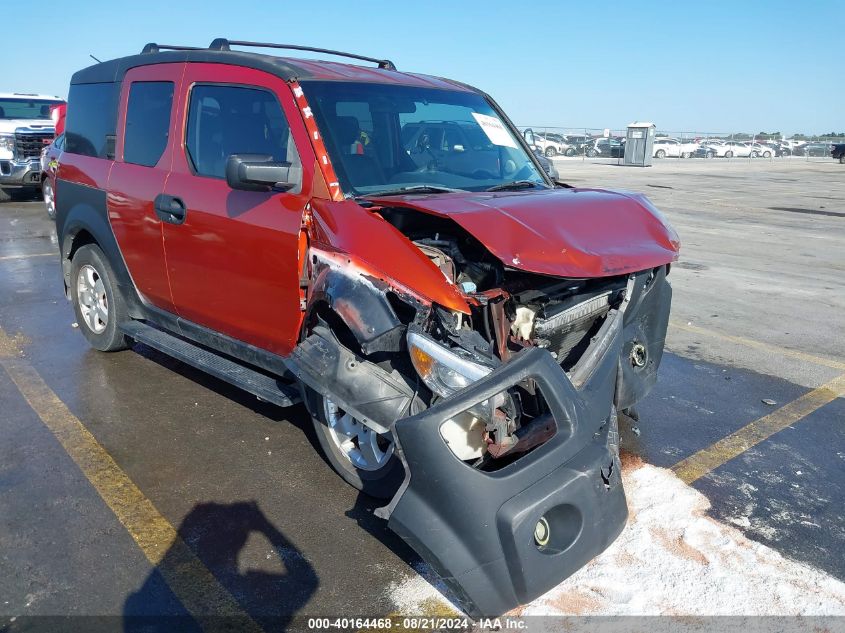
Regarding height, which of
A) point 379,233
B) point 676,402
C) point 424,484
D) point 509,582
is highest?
point 379,233

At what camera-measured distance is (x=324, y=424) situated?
150 inches

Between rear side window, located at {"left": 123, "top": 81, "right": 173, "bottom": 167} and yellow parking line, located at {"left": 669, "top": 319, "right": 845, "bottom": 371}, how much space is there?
4746 millimetres

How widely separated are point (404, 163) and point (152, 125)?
6.10 ft

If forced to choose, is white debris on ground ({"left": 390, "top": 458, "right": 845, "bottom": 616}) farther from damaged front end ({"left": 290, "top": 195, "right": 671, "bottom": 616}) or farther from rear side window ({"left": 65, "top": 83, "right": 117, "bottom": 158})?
rear side window ({"left": 65, "top": 83, "right": 117, "bottom": 158})

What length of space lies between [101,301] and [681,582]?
4609 millimetres

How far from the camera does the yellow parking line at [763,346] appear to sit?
5.86 metres

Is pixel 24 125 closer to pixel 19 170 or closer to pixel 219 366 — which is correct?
pixel 19 170

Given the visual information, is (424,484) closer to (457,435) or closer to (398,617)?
(457,435)

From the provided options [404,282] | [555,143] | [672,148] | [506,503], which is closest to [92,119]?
[404,282]

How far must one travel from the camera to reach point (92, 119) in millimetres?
5609

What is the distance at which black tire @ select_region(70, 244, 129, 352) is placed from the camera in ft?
18.0

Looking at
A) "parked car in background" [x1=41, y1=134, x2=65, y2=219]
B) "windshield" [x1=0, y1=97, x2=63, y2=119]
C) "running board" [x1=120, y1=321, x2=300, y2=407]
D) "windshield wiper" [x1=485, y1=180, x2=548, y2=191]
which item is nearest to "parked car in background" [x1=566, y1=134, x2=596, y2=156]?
"windshield" [x1=0, y1=97, x2=63, y2=119]

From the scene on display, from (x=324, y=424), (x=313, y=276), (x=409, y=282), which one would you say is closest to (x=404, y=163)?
(x=313, y=276)

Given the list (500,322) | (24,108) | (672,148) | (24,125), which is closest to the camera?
(500,322)
